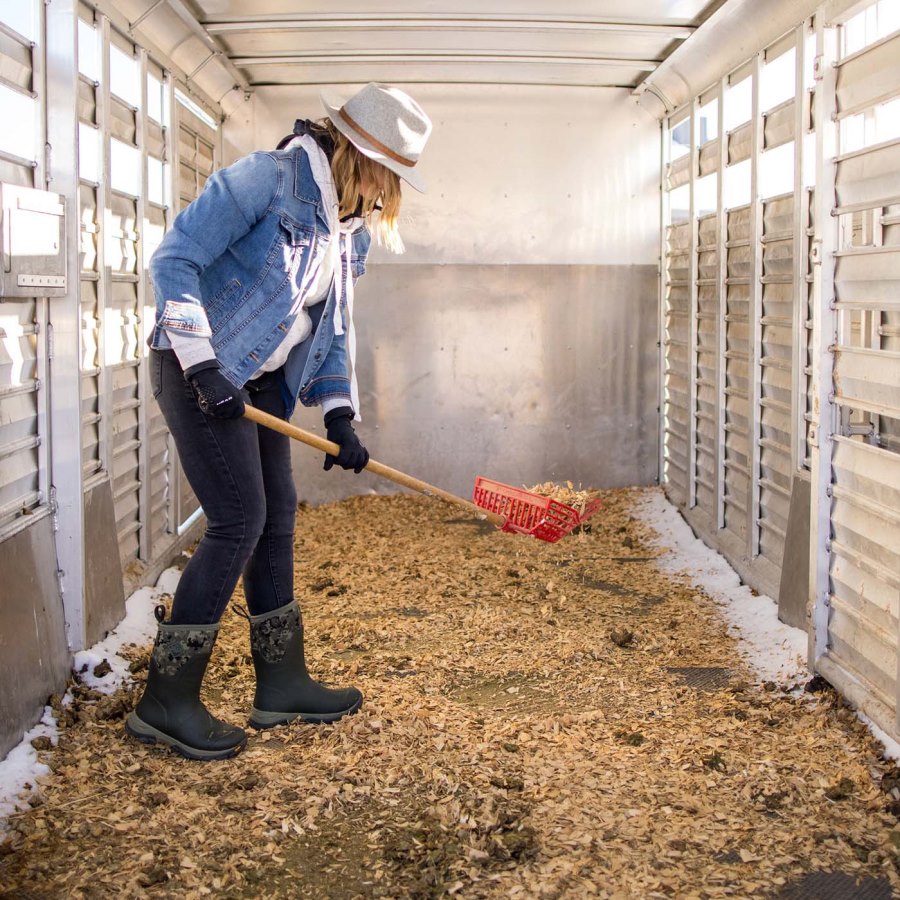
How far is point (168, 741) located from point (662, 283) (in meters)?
5.76

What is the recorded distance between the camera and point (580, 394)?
863cm

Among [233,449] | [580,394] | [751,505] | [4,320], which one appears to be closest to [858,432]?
[751,505]

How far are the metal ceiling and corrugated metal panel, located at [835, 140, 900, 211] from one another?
7.92ft

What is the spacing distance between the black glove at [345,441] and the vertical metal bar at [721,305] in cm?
316

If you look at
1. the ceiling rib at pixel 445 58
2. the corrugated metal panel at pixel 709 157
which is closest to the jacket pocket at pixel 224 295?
the corrugated metal panel at pixel 709 157

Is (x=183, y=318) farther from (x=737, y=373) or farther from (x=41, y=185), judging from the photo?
(x=737, y=373)

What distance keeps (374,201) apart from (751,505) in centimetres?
309

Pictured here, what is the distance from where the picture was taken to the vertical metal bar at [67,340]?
429 cm

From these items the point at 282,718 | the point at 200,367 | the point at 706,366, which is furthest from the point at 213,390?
the point at 706,366

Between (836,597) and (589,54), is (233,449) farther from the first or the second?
(589,54)

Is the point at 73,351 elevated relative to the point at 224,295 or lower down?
lower down

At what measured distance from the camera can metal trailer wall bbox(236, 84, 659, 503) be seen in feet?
27.6

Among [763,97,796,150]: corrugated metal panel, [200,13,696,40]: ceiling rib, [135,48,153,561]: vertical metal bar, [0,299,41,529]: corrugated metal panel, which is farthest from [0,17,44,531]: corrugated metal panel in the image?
[763,97,796,150]: corrugated metal panel

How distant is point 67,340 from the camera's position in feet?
14.3
